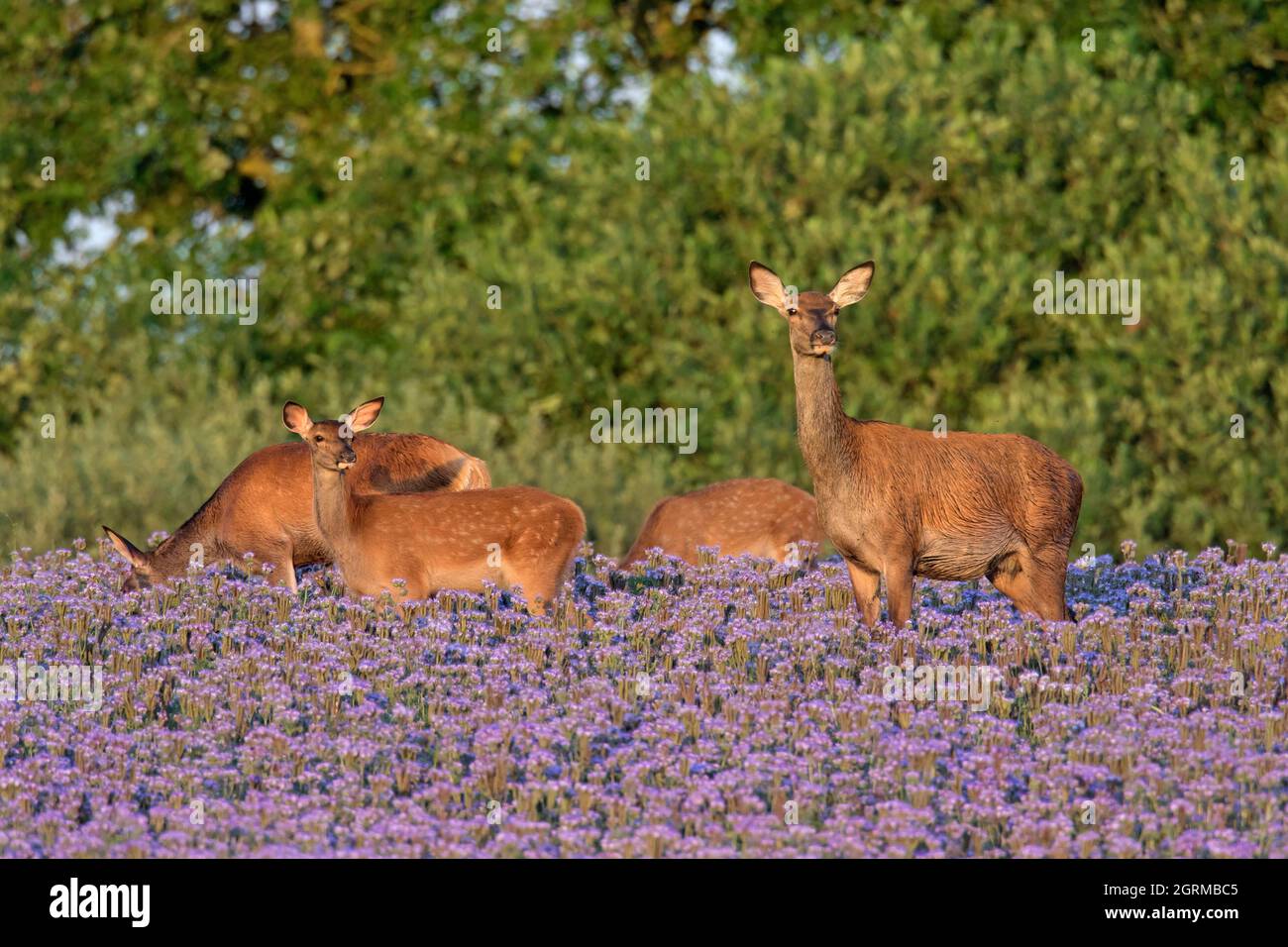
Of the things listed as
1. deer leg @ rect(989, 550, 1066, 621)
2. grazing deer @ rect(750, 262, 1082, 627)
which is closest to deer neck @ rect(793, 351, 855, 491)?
grazing deer @ rect(750, 262, 1082, 627)

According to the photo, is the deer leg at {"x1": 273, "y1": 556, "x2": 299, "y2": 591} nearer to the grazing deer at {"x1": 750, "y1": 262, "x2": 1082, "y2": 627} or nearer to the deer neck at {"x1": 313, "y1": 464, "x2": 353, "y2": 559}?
the deer neck at {"x1": 313, "y1": 464, "x2": 353, "y2": 559}

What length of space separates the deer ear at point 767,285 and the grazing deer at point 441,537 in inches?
61.7

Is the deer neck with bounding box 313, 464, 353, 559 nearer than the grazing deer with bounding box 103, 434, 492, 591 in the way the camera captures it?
Yes

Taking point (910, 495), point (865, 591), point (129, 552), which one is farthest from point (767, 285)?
point (129, 552)

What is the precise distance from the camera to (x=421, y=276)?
62.4 ft

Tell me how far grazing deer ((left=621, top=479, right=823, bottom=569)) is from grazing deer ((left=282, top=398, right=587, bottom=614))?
5.74 feet

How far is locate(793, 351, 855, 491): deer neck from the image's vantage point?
988 centimetres

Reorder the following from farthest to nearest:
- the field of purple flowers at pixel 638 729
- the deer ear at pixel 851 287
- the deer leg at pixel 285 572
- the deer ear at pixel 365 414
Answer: the deer leg at pixel 285 572, the deer ear at pixel 365 414, the deer ear at pixel 851 287, the field of purple flowers at pixel 638 729

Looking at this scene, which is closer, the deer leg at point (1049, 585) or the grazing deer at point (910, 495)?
the grazing deer at point (910, 495)

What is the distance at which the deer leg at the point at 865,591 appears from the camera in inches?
397

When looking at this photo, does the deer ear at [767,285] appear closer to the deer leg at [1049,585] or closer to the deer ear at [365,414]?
the deer leg at [1049,585]

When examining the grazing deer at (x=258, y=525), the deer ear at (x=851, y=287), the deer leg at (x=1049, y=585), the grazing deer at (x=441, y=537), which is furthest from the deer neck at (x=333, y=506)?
the deer leg at (x=1049, y=585)

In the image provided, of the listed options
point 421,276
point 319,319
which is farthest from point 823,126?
point 319,319

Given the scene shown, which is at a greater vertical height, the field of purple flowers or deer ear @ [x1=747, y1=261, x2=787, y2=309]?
deer ear @ [x1=747, y1=261, x2=787, y2=309]
